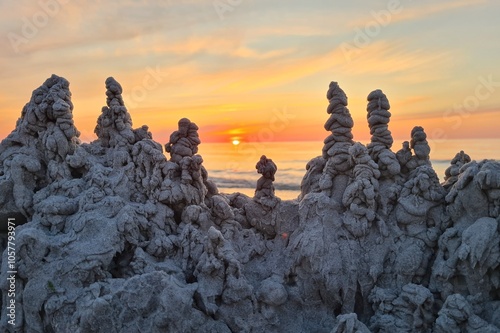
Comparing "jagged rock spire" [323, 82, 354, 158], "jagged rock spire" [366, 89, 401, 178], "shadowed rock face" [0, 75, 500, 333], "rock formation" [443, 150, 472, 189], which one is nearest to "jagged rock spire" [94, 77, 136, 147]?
"shadowed rock face" [0, 75, 500, 333]

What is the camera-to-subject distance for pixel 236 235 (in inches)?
367

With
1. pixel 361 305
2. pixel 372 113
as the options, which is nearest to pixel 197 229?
pixel 361 305

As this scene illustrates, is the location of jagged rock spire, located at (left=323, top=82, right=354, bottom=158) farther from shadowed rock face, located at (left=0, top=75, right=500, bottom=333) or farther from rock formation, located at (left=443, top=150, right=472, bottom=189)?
rock formation, located at (left=443, top=150, right=472, bottom=189)

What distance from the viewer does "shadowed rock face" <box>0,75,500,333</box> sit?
812 cm

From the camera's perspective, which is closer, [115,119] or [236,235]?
[236,235]

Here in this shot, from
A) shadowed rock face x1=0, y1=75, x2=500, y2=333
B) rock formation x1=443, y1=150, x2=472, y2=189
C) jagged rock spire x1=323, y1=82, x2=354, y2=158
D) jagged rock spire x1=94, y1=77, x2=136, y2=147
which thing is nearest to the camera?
shadowed rock face x1=0, y1=75, x2=500, y2=333

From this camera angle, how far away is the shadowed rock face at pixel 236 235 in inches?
320

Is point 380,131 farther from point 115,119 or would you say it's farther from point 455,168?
point 115,119

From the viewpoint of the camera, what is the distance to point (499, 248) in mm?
8055

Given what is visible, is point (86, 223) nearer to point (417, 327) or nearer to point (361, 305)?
point (361, 305)

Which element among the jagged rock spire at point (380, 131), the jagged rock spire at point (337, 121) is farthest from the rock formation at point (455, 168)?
the jagged rock spire at point (337, 121)

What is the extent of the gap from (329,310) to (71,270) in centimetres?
406

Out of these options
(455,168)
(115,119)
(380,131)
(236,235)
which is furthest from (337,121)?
(115,119)

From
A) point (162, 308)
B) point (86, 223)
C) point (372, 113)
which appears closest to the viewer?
point (162, 308)
